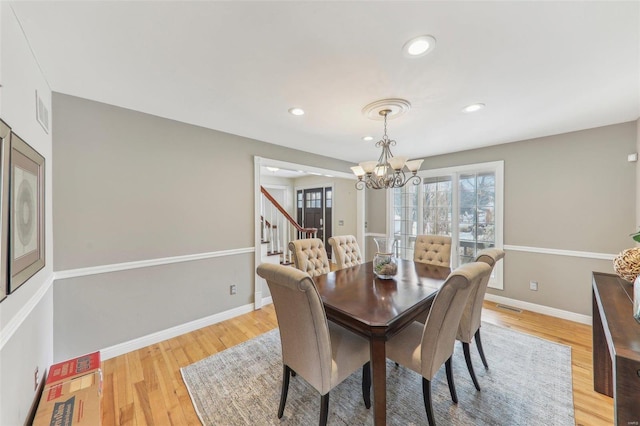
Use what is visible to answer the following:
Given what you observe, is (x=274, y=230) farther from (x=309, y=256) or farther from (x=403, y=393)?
(x=403, y=393)

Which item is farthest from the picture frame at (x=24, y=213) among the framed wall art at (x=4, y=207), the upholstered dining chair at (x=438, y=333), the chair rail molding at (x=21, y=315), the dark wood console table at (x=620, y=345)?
the dark wood console table at (x=620, y=345)

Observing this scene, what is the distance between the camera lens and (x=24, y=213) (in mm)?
1307

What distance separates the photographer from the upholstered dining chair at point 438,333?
4.23 ft

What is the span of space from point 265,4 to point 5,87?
1293 millimetres

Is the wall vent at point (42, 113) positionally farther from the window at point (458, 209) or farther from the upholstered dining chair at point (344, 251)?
the window at point (458, 209)

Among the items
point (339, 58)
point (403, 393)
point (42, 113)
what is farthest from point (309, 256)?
point (42, 113)

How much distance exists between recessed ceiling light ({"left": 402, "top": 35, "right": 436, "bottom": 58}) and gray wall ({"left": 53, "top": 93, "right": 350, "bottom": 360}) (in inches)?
91.1

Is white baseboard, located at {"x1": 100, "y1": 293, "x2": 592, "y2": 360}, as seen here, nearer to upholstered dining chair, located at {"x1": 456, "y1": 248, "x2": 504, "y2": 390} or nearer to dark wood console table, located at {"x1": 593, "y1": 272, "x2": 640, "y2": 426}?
dark wood console table, located at {"x1": 593, "y1": 272, "x2": 640, "y2": 426}

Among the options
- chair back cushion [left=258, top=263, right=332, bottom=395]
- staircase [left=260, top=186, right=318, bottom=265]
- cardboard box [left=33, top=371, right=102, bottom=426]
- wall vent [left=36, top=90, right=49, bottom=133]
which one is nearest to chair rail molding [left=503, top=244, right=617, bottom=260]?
staircase [left=260, top=186, right=318, bottom=265]

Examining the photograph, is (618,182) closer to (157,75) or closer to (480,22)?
(480,22)

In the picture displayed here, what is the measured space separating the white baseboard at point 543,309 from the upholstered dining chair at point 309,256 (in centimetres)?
279

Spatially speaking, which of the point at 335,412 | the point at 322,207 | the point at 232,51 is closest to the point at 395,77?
the point at 232,51

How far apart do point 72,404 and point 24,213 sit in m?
1.15

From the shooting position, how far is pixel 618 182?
2.74m
